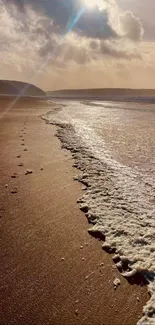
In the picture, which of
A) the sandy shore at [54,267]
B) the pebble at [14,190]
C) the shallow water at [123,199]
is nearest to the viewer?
the sandy shore at [54,267]

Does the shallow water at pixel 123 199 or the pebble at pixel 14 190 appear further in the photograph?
the pebble at pixel 14 190

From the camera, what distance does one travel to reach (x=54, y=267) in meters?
4.25

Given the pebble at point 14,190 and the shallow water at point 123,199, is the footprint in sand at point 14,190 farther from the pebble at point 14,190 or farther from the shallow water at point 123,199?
the shallow water at point 123,199

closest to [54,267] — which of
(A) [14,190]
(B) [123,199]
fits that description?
(B) [123,199]

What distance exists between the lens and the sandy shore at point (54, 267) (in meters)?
3.47

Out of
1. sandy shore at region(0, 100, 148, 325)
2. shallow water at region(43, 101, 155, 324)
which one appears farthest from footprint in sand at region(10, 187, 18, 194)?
shallow water at region(43, 101, 155, 324)

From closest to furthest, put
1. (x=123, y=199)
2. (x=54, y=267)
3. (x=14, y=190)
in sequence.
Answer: (x=54, y=267)
(x=123, y=199)
(x=14, y=190)

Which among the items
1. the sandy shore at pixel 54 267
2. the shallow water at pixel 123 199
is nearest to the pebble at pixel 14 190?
the sandy shore at pixel 54 267

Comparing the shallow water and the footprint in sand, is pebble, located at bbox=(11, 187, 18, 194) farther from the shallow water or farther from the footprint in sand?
the shallow water

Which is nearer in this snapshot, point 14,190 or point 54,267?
point 54,267

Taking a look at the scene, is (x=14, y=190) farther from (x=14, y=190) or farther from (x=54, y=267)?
(x=54, y=267)

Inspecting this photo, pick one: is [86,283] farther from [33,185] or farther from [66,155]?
[66,155]

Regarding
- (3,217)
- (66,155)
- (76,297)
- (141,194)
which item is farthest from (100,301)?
(66,155)

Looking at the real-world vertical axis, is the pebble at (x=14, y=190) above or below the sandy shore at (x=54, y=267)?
above
